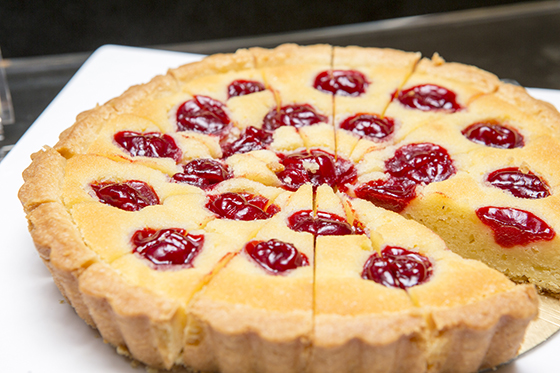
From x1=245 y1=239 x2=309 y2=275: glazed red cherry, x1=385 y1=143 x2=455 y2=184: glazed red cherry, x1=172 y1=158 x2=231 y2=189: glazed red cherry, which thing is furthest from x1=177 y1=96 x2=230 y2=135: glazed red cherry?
x1=245 y1=239 x2=309 y2=275: glazed red cherry

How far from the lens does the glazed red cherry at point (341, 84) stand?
163 inches

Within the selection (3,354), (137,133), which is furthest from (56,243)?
(137,133)

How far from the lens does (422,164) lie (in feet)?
11.4

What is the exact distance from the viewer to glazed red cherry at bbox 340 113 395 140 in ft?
12.4

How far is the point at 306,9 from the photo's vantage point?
21.4 ft

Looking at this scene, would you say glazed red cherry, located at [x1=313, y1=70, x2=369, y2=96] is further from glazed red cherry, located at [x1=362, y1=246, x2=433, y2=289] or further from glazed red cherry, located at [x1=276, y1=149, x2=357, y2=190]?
glazed red cherry, located at [x1=362, y1=246, x2=433, y2=289]

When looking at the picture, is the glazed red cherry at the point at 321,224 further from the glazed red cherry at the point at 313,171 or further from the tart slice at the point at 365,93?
the tart slice at the point at 365,93

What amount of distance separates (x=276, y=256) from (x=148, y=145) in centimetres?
123

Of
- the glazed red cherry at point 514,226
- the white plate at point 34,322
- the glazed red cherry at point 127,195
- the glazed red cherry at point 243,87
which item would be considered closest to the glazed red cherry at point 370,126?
the glazed red cherry at point 243,87

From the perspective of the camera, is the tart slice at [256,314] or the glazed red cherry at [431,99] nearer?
the tart slice at [256,314]

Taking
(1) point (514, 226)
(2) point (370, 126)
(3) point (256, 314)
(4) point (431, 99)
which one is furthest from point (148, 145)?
(1) point (514, 226)

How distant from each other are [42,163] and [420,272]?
6.63 feet

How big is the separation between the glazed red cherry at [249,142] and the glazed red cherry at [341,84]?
66 centimetres

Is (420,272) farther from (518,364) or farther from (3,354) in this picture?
(3,354)
